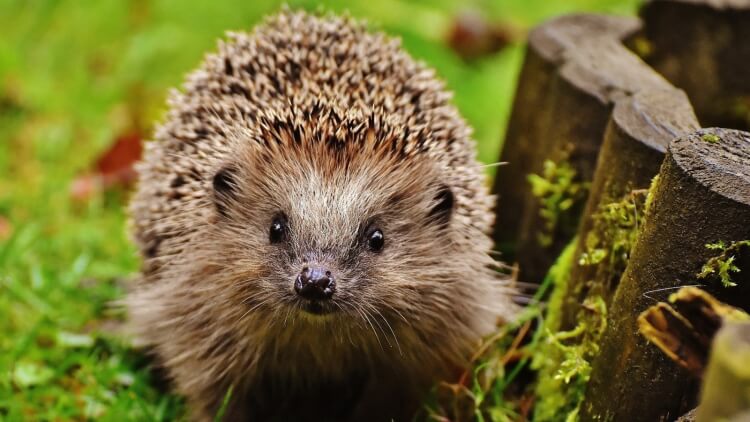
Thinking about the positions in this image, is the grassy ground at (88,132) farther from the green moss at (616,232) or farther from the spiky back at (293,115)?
the green moss at (616,232)

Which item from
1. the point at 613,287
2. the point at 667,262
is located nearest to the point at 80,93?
the point at 613,287

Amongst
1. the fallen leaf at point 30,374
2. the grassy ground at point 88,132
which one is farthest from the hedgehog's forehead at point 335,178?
the fallen leaf at point 30,374

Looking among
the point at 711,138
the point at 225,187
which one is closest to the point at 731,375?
the point at 711,138

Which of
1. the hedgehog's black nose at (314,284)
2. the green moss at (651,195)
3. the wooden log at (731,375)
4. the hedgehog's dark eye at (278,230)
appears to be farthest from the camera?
the hedgehog's dark eye at (278,230)

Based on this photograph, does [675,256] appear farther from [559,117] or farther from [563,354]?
[559,117]

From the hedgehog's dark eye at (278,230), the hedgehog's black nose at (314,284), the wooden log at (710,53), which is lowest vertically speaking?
the hedgehog's black nose at (314,284)

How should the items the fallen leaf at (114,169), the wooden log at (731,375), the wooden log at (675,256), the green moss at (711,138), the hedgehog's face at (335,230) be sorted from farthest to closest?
the fallen leaf at (114,169) < the hedgehog's face at (335,230) < the green moss at (711,138) < the wooden log at (675,256) < the wooden log at (731,375)
